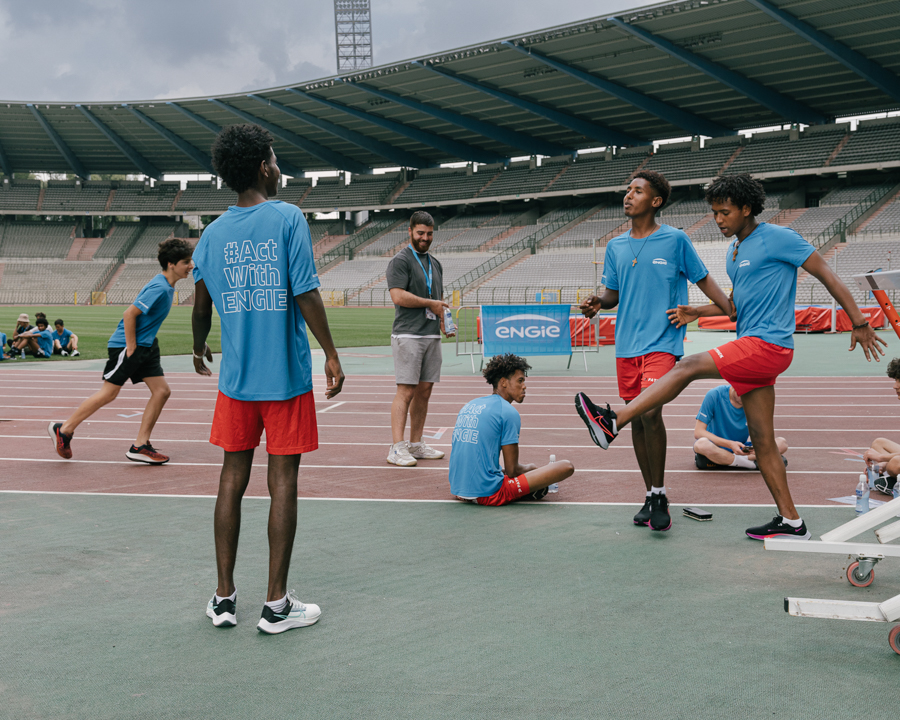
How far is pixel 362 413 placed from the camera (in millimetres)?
9500

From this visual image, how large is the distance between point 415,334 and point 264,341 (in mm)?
3520

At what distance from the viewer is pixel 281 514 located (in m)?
3.19

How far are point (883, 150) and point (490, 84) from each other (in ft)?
72.6

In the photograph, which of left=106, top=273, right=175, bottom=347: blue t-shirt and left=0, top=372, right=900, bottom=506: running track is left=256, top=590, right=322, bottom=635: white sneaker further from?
left=106, top=273, right=175, bottom=347: blue t-shirt

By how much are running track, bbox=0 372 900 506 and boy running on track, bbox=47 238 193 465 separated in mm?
185

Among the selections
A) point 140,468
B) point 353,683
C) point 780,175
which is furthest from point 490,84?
point 353,683

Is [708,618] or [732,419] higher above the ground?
[732,419]

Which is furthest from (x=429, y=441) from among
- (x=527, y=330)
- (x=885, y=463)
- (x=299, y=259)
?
(x=527, y=330)

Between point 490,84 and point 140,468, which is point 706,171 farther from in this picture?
point 140,468

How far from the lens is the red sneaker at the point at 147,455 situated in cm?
650

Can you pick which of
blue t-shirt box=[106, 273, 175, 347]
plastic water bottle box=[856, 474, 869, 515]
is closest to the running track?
plastic water bottle box=[856, 474, 869, 515]

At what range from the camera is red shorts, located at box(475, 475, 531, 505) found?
512 centimetres

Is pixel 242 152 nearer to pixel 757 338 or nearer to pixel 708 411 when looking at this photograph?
pixel 757 338

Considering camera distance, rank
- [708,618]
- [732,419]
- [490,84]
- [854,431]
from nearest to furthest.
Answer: [708,618]
[732,419]
[854,431]
[490,84]
